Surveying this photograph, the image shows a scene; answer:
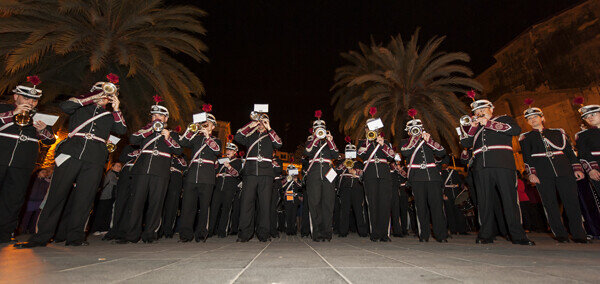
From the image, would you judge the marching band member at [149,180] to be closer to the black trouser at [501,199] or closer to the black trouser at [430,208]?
the black trouser at [430,208]

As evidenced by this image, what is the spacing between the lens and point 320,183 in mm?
6898

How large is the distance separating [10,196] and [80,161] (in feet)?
5.70

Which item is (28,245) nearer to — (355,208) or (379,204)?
(379,204)

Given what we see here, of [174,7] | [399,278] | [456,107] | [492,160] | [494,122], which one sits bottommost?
[399,278]

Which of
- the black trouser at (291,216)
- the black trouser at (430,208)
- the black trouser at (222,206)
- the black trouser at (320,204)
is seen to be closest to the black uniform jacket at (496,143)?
the black trouser at (430,208)

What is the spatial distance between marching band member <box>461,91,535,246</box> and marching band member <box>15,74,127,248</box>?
279 inches

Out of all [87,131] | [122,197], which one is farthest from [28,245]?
[122,197]

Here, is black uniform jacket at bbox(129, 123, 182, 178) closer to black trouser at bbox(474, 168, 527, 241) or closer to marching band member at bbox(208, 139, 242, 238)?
marching band member at bbox(208, 139, 242, 238)

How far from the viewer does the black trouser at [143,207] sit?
586cm

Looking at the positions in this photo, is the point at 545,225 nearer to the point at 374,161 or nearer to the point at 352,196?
the point at 352,196

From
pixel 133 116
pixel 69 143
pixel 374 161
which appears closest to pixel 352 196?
pixel 374 161

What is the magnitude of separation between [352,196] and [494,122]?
4.98m

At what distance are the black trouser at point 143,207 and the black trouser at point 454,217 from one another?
886 centimetres

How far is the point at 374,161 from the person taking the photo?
7148 mm
